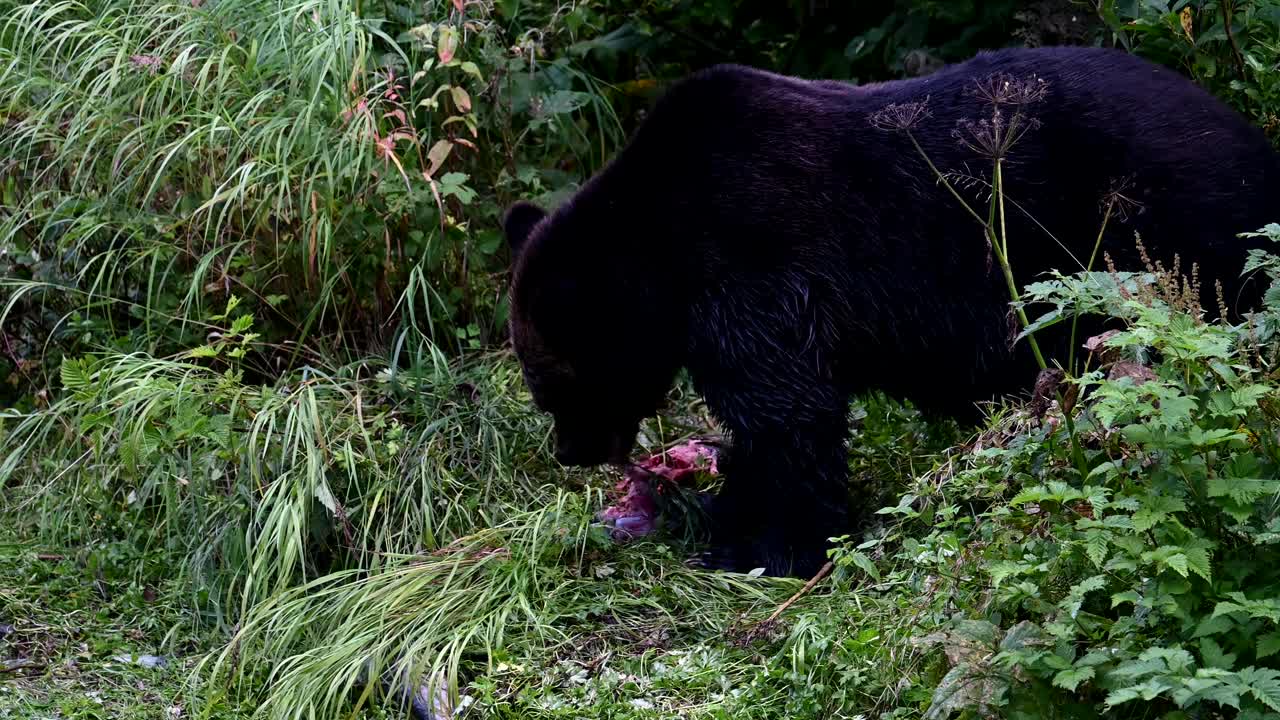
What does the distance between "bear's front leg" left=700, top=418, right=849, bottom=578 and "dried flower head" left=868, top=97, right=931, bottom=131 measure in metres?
1.02

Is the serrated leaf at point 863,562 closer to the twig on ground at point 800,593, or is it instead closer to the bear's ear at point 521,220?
the twig on ground at point 800,593

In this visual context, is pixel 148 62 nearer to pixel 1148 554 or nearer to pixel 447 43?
pixel 447 43

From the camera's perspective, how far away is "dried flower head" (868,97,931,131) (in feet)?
14.9

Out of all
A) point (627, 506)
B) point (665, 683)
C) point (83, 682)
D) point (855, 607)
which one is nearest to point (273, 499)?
point (83, 682)

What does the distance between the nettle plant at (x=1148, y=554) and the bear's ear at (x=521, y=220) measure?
245 centimetres

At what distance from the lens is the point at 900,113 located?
4543 mm

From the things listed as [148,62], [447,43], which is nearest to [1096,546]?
[447,43]

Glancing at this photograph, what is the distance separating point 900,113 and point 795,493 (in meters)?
1.33

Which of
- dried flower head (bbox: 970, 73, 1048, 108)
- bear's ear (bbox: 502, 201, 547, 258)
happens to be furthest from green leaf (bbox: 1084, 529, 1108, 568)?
bear's ear (bbox: 502, 201, 547, 258)

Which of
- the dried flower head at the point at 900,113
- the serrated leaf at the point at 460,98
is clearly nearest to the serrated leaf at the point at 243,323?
the serrated leaf at the point at 460,98

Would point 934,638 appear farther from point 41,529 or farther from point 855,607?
point 41,529

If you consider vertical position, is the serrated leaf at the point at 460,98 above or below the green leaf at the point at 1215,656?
above

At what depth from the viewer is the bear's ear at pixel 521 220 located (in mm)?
5316

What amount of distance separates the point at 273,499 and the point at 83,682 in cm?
89
